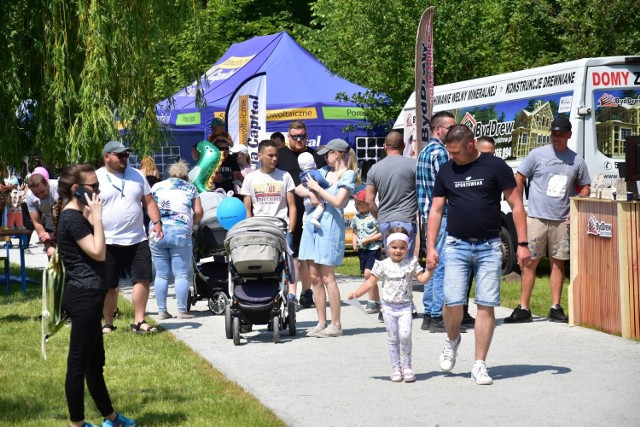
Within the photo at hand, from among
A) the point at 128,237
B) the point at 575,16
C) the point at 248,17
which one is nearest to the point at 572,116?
the point at 128,237

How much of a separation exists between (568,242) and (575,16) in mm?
13016

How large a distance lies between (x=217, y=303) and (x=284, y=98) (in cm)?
1250

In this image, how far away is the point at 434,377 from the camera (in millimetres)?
8977

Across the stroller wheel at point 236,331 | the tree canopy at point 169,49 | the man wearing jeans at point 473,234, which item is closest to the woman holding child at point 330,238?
the stroller wheel at point 236,331

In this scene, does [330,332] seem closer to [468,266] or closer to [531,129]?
[468,266]

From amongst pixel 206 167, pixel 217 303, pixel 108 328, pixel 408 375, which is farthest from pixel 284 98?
pixel 408 375

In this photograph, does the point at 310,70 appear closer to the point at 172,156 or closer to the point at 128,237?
the point at 172,156

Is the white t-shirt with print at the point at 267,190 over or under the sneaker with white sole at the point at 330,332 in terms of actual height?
over

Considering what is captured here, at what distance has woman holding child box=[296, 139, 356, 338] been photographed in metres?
11.1

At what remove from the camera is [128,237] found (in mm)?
11617

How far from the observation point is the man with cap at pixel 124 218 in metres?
11.6

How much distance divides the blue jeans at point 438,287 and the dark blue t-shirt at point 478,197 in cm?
209

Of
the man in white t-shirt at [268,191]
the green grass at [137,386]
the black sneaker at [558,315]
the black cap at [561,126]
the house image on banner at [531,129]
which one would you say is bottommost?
the green grass at [137,386]

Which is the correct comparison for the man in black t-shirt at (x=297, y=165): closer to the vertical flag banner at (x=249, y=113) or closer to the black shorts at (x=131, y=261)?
the black shorts at (x=131, y=261)
